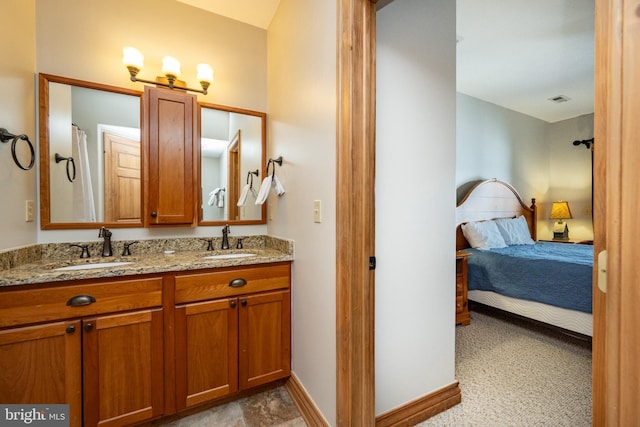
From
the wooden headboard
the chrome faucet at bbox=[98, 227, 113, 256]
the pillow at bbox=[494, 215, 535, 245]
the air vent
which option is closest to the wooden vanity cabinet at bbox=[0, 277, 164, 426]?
the chrome faucet at bbox=[98, 227, 113, 256]

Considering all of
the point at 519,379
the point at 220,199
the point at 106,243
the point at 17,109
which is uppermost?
the point at 17,109

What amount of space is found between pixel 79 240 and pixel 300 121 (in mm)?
1636

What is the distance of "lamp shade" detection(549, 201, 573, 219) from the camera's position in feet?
15.0

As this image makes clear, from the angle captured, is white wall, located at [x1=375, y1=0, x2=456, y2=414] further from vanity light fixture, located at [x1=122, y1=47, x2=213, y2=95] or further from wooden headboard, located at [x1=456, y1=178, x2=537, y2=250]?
wooden headboard, located at [x1=456, y1=178, x2=537, y2=250]

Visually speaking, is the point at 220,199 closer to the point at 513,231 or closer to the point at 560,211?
the point at 513,231

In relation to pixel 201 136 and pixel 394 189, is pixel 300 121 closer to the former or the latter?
pixel 394 189

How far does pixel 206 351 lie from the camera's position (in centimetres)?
160

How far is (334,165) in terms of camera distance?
4.35 feet

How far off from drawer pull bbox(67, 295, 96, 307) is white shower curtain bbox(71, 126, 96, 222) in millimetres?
702

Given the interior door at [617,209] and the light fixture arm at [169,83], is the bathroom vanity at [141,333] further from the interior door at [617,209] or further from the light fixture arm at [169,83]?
the interior door at [617,209]

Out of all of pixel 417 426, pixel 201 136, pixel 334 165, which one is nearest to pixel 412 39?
pixel 334 165

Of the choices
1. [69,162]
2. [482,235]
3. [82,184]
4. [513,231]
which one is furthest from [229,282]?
[513,231]

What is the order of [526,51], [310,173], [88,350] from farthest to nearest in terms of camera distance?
[526,51]
[310,173]
[88,350]

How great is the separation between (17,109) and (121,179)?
590mm
